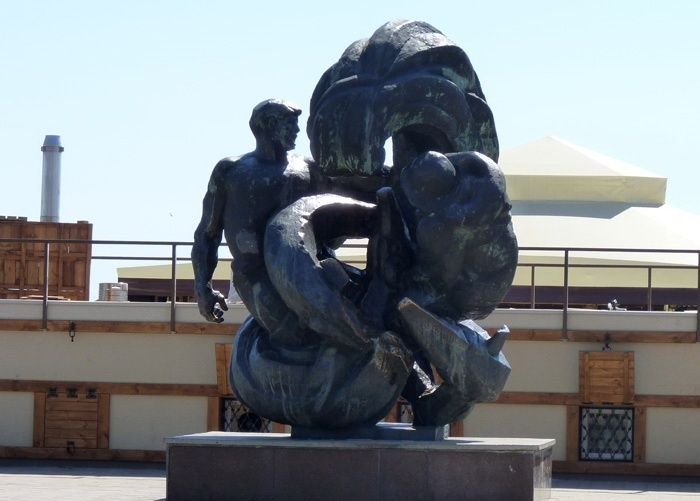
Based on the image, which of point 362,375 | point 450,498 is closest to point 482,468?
point 450,498

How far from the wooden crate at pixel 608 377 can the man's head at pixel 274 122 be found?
25.8 feet

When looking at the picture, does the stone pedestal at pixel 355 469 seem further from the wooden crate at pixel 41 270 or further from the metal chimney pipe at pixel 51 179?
the metal chimney pipe at pixel 51 179

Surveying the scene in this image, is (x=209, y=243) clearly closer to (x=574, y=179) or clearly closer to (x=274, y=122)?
(x=274, y=122)

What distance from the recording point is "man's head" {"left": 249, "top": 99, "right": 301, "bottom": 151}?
39.3 feet

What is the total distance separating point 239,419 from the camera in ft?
64.7

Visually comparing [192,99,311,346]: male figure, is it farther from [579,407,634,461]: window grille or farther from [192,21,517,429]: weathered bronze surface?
[579,407,634,461]: window grille

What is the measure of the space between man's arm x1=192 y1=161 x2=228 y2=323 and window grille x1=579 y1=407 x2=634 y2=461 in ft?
26.1

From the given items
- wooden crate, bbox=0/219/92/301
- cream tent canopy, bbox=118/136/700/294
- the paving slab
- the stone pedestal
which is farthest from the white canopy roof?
the stone pedestal

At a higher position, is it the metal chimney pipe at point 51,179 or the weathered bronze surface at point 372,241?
the metal chimney pipe at point 51,179

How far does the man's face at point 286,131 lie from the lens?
472 inches

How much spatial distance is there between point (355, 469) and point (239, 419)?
28.5 ft

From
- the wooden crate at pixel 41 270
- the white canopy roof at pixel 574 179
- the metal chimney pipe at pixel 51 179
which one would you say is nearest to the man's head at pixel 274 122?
the wooden crate at pixel 41 270

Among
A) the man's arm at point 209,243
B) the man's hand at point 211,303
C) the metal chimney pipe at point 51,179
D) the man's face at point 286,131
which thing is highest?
the metal chimney pipe at point 51,179

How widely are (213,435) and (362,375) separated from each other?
1.30 metres
